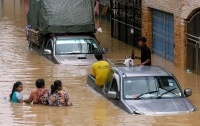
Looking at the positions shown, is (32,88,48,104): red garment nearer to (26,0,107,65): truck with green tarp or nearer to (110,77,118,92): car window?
(110,77,118,92): car window

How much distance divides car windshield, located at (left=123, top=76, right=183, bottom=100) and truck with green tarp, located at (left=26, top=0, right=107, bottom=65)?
8.62 meters

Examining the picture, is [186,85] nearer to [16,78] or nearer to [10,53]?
[16,78]

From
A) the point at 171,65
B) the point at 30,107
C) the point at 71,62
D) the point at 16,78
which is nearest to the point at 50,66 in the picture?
the point at 71,62

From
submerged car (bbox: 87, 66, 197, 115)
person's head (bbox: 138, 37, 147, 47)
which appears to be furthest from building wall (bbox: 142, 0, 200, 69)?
submerged car (bbox: 87, 66, 197, 115)

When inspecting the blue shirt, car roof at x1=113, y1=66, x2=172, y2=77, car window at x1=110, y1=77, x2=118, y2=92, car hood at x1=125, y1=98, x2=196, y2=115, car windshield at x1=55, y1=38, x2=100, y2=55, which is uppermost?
car roof at x1=113, y1=66, x2=172, y2=77

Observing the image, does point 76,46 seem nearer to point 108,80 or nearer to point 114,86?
point 108,80

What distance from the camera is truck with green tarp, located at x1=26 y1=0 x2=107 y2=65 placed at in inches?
1012

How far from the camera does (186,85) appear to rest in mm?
21469

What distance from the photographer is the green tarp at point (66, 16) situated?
1077 inches

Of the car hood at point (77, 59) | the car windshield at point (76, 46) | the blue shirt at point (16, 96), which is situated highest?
the blue shirt at point (16, 96)

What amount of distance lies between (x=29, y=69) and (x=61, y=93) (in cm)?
766

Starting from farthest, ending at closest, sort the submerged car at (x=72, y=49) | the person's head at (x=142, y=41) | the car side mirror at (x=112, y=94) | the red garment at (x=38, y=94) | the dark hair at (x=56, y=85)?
the submerged car at (x=72, y=49) → the person's head at (x=142, y=41) → the red garment at (x=38, y=94) → the dark hair at (x=56, y=85) → the car side mirror at (x=112, y=94)

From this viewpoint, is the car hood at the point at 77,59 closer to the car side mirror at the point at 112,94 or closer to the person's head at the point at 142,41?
the person's head at the point at 142,41

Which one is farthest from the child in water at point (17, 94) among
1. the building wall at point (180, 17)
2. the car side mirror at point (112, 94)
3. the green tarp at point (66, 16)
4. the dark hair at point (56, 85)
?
the green tarp at point (66, 16)
